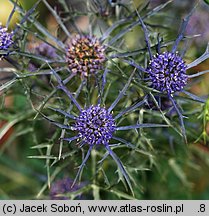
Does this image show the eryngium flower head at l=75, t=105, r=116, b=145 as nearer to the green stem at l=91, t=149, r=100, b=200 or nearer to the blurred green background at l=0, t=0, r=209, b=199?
the green stem at l=91, t=149, r=100, b=200

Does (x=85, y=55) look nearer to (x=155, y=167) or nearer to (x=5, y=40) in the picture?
(x=5, y=40)

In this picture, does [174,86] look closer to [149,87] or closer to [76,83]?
[149,87]

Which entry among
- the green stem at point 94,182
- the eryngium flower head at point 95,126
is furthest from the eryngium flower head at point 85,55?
the green stem at point 94,182

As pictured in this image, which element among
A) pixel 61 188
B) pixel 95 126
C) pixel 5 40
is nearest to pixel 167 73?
pixel 95 126

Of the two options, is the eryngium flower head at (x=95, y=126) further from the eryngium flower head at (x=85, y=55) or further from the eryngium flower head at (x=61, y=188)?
the eryngium flower head at (x=61, y=188)

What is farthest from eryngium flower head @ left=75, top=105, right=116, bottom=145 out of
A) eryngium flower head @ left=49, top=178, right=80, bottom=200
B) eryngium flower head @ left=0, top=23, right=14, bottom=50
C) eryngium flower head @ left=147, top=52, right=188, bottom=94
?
eryngium flower head @ left=49, top=178, right=80, bottom=200

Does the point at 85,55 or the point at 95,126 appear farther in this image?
the point at 85,55
